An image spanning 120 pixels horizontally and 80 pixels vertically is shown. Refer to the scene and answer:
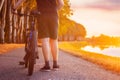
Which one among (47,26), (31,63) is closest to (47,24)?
(47,26)

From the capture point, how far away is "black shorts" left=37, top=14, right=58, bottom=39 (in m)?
8.68

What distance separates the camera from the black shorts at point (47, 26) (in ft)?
28.5

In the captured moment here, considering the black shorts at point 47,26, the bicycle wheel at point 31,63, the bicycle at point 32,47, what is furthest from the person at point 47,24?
the bicycle wheel at point 31,63

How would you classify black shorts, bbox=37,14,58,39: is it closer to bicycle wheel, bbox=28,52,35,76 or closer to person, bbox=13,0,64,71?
person, bbox=13,0,64,71

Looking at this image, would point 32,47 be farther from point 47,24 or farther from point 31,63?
point 47,24

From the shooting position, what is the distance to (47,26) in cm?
880

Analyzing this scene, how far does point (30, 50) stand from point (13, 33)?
75.8ft

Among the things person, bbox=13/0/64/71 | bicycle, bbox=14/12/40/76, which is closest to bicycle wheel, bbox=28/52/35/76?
bicycle, bbox=14/12/40/76

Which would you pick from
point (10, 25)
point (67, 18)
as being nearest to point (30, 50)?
point (10, 25)

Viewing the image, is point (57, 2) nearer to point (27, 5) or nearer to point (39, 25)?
point (39, 25)

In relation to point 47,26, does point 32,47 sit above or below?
below

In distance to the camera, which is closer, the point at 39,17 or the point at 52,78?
the point at 52,78

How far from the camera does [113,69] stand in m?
10.3

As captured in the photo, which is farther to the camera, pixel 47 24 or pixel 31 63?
pixel 47 24
